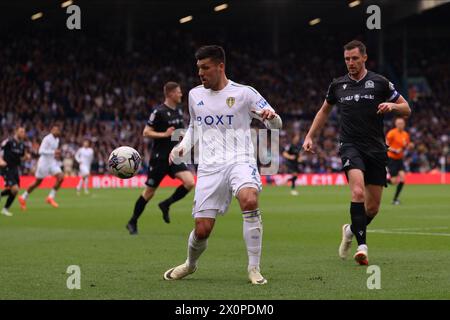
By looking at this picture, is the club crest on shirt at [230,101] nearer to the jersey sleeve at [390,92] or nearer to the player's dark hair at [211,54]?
the player's dark hair at [211,54]

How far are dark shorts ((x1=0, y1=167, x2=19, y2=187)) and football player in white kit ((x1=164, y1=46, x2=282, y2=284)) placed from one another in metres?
14.7

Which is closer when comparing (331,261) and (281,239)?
(331,261)

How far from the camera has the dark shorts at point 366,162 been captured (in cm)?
1139

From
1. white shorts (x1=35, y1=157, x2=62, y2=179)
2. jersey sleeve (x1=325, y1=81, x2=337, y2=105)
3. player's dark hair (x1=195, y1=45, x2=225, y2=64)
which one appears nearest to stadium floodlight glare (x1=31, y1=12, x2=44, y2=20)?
white shorts (x1=35, y1=157, x2=62, y2=179)

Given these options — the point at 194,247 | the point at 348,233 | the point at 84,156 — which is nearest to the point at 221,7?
the point at 84,156

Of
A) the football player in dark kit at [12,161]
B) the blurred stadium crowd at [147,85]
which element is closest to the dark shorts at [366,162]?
the football player in dark kit at [12,161]

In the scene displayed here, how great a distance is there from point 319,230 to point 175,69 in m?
39.6

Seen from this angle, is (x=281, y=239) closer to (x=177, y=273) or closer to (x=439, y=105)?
(x=177, y=273)

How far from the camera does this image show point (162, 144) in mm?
16891

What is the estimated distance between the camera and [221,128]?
9.54 m

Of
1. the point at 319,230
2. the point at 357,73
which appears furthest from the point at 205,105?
the point at 319,230

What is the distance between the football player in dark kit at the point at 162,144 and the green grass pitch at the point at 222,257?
625 mm

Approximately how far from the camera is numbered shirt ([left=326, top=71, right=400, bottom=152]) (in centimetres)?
1148

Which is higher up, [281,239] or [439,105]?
[439,105]
